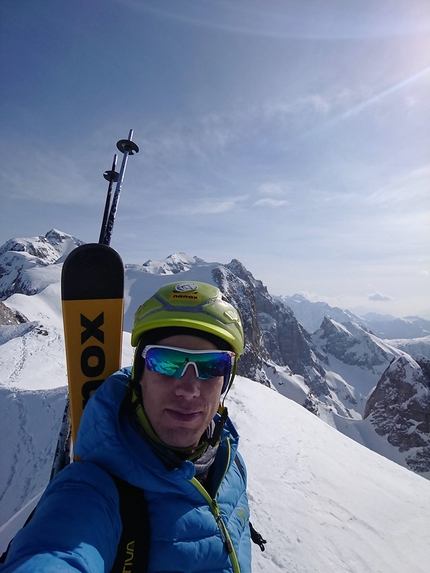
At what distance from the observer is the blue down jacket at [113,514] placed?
1672mm

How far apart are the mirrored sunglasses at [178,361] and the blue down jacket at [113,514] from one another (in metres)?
0.41

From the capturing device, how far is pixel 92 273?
443 centimetres

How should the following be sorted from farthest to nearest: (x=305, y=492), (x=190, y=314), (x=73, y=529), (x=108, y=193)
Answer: (x=305, y=492) → (x=108, y=193) → (x=190, y=314) → (x=73, y=529)

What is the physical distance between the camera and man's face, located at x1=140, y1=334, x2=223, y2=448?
2.38 meters

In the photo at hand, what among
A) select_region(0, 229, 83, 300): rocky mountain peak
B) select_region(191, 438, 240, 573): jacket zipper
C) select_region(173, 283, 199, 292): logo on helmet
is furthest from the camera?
select_region(0, 229, 83, 300): rocky mountain peak

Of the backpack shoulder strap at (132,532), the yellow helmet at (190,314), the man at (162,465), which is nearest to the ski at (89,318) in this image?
the man at (162,465)

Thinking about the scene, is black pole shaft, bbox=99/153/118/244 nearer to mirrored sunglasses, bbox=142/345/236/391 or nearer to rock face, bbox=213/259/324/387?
mirrored sunglasses, bbox=142/345/236/391

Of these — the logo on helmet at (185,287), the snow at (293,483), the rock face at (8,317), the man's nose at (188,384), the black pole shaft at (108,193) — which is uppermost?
the black pole shaft at (108,193)

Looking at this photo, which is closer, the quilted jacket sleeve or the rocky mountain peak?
the quilted jacket sleeve

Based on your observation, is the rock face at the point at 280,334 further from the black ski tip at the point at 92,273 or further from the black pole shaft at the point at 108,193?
the black ski tip at the point at 92,273

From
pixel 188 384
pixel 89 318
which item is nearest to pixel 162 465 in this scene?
pixel 188 384

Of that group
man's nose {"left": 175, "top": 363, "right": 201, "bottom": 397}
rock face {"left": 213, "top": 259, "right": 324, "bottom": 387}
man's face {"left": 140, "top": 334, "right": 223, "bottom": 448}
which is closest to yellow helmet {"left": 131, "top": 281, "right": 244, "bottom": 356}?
man's face {"left": 140, "top": 334, "right": 223, "bottom": 448}

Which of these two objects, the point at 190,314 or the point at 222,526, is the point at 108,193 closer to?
the point at 190,314

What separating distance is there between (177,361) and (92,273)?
8.27 ft
